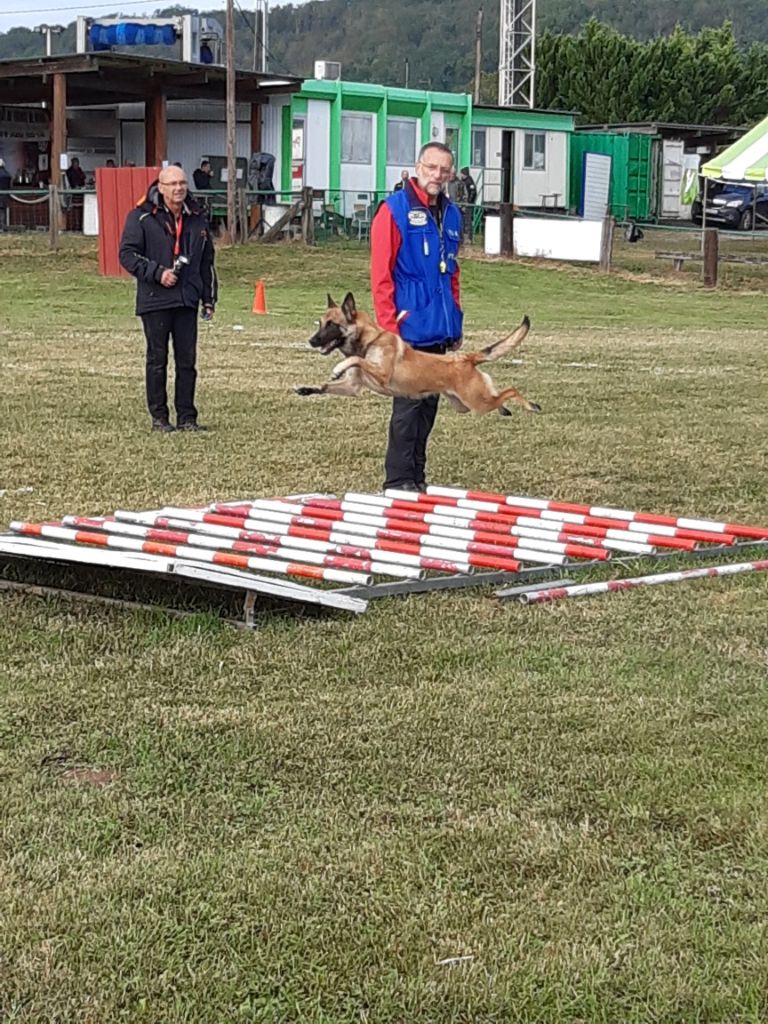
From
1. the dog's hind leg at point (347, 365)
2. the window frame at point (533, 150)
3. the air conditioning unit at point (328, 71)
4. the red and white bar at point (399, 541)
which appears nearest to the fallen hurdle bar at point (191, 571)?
the red and white bar at point (399, 541)

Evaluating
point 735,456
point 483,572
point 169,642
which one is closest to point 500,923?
point 169,642

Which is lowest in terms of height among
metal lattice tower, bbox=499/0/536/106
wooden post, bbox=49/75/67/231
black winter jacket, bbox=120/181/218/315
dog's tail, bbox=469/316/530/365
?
dog's tail, bbox=469/316/530/365

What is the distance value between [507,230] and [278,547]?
25.1 metres

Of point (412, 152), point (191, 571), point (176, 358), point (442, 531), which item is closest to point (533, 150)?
point (412, 152)

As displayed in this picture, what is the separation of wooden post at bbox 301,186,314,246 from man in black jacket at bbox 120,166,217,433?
65.9 feet

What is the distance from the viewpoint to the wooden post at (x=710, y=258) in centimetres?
2731

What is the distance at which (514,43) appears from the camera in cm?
6078

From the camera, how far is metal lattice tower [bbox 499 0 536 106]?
5988 centimetres

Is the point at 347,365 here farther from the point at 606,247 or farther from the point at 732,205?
the point at 732,205

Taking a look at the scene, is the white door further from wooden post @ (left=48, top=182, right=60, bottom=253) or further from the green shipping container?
wooden post @ (left=48, top=182, right=60, bottom=253)

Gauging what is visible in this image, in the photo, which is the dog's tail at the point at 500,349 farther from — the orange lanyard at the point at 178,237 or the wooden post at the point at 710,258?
the wooden post at the point at 710,258

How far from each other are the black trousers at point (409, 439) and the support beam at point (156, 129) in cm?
2912

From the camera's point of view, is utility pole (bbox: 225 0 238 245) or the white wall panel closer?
utility pole (bbox: 225 0 238 245)

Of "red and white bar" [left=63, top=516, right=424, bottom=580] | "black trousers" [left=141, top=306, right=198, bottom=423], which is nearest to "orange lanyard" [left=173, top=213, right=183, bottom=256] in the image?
"black trousers" [left=141, top=306, right=198, bottom=423]
